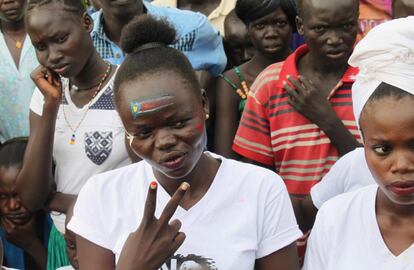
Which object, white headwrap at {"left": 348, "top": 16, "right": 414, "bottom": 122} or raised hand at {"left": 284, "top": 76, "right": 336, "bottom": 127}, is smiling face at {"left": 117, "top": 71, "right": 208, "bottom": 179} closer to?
white headwrap at {"left": 348, "top": 16, "right": 414, "bottom": 122}

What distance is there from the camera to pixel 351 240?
2119mm

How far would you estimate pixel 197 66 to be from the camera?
3854 millimetres

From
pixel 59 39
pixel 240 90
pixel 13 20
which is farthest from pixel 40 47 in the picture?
pixel 240 90

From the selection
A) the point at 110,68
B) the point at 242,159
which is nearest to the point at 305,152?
the point at 242,159

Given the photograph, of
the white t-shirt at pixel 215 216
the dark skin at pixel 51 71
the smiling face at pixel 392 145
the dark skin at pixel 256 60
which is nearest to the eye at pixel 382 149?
the smiling face at pixel 392 145

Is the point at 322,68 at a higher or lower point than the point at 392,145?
lower

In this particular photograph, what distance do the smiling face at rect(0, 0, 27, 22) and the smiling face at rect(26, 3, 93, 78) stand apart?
824 millimetres

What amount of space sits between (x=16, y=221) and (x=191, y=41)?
125cm

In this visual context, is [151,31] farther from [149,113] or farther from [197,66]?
[197,66]

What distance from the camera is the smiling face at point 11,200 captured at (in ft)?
11.3

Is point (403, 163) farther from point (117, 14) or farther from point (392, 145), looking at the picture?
point (117, 14)

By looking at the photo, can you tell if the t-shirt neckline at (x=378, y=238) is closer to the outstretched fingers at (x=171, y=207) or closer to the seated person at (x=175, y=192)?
the seated person at (x=175, y=192)

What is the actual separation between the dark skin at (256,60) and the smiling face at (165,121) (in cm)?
147

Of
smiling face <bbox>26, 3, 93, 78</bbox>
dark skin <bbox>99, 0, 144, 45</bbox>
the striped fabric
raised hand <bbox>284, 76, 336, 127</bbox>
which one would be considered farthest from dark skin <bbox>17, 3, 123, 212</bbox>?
raised hand <bbox>284, 76, 336, 127</bbox>
